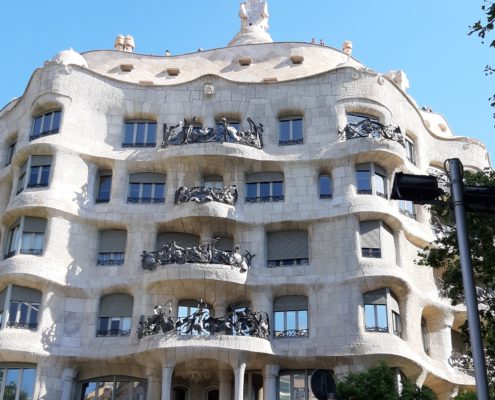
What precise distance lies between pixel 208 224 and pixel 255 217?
1934mm

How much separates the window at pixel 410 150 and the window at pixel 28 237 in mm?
16076

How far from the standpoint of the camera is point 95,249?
100 ft

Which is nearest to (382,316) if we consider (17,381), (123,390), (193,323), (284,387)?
(284,387)

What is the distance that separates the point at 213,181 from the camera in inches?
1267

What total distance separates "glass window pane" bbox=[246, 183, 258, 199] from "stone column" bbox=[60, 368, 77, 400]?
9920mm

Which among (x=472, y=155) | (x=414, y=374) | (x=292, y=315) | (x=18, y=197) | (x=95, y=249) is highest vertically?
(x=472, y=155)

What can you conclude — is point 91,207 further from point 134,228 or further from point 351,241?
point 351,241

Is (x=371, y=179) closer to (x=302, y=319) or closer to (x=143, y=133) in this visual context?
(x=302, y=319)

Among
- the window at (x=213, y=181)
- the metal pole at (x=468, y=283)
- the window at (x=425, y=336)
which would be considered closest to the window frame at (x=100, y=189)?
the window at (x=213, y=181)

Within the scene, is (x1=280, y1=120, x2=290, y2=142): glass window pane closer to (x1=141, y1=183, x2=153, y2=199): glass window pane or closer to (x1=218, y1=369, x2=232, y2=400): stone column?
(x1=141, y1=183, x2=153, y2=199): glass window pane

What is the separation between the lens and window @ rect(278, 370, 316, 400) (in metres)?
28.0

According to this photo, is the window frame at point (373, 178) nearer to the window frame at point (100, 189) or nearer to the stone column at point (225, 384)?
the stone column at point (225, 384)

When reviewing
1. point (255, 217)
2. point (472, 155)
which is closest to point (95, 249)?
point (255, 217)

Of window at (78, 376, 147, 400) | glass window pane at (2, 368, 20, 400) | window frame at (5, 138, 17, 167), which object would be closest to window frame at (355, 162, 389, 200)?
window at (78, 376, 147, 400)
